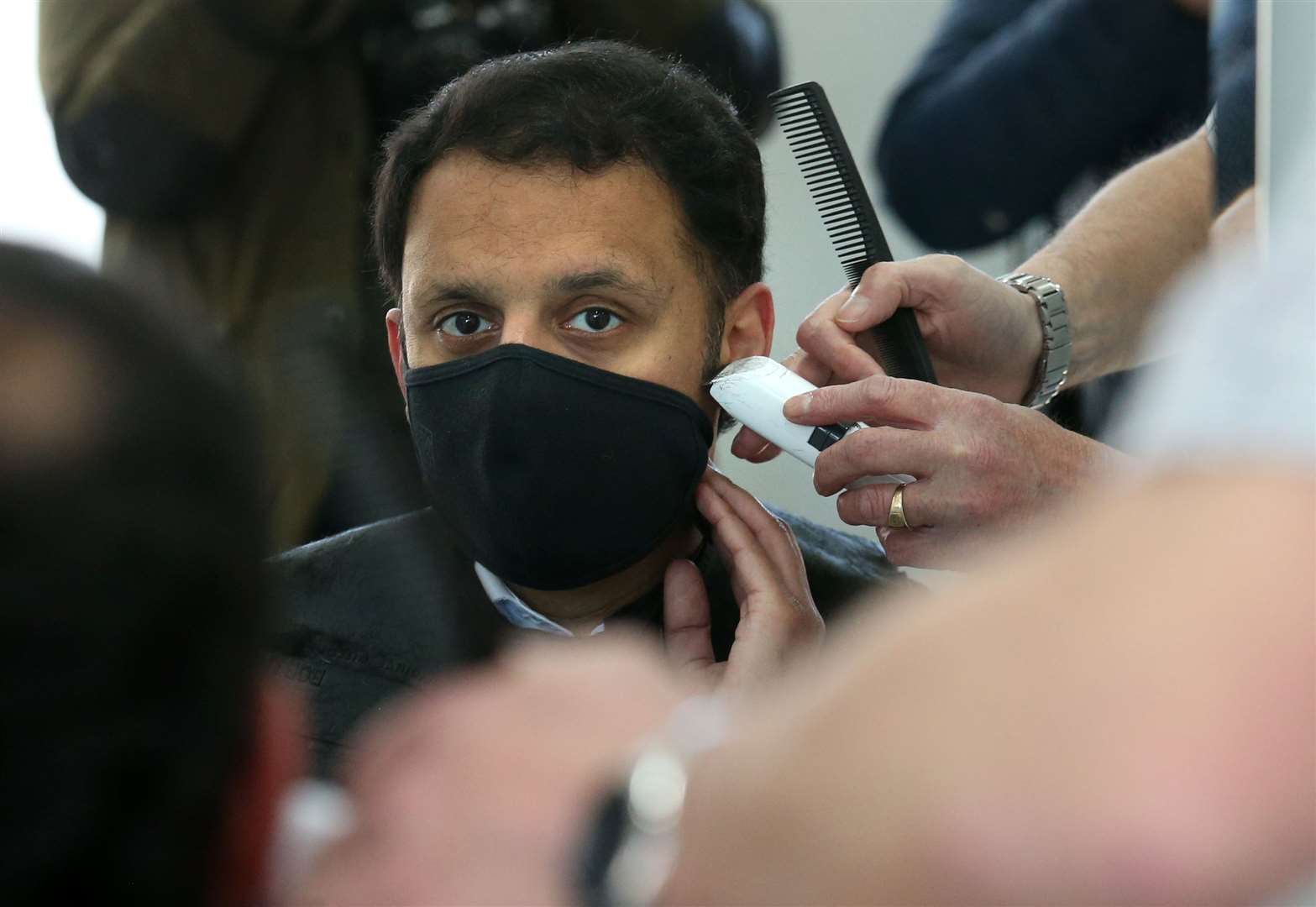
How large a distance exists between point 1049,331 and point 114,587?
1092 mm

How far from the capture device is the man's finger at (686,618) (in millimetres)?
1194

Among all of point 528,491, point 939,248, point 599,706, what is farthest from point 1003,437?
point 599,706

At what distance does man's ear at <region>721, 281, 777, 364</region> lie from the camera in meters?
1.28

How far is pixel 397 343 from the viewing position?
1297 mm

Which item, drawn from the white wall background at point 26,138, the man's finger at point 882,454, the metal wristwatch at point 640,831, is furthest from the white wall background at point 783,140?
the metal wristwatch at point 640,831

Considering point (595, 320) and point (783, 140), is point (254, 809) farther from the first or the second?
point (783, 140)

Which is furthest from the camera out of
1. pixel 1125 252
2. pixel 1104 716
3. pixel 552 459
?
pixel 1125 252

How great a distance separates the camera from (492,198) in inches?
47.0

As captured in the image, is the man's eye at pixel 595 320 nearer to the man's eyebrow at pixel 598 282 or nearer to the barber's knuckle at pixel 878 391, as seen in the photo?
the man's eyebrow at pixel 598 282

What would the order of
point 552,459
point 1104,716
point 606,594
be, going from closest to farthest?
1. point 1104,716
2. point 552,459
3. point 606,594

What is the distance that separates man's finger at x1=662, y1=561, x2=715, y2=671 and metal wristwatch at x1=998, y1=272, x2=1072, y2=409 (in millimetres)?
414

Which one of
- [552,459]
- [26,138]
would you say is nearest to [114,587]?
[552,459]

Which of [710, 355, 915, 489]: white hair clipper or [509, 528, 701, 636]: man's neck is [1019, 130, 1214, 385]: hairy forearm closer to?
[710, 355, 915, 489]: white hair clipper

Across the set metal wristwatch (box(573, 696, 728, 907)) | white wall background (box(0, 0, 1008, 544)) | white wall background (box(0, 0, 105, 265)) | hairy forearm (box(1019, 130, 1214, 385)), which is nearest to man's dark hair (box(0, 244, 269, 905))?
metal wristwatch (box(573, 696, 728, 907))
